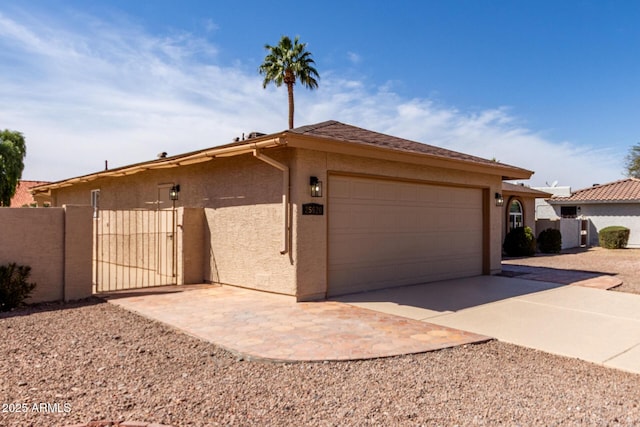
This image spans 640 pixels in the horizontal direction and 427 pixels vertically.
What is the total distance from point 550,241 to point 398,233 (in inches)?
574

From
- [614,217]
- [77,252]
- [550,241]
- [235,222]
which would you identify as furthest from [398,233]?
[614,217]

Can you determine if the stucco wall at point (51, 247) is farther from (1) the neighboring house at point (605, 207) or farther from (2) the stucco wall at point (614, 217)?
(2) the stucco wall at point (614, 217)

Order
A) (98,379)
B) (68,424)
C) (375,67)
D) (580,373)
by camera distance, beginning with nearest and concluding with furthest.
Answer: (68,424)
(98,379)
(580,373)
(375,67)

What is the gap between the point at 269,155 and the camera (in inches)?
329

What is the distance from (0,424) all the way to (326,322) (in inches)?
163

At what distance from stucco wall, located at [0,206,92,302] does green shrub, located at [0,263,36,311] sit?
16cm

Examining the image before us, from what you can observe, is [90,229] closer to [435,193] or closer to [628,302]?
[435,193]

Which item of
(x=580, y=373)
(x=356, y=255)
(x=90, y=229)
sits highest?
(x=90, y=229)

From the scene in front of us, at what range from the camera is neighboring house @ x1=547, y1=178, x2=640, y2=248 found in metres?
24.2

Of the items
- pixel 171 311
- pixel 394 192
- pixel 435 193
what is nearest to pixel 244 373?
pixel 171 311

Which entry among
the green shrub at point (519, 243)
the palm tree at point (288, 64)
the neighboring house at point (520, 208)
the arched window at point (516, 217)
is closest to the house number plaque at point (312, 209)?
the green shrub at point (519, 243)

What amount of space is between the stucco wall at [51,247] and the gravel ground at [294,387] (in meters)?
2.66

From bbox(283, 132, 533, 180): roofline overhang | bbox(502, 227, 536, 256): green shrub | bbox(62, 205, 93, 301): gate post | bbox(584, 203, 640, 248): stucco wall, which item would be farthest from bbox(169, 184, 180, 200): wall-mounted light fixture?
bbox(584, 203, 640, 248): stucco wall

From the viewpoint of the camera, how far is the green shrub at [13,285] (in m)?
7.16
